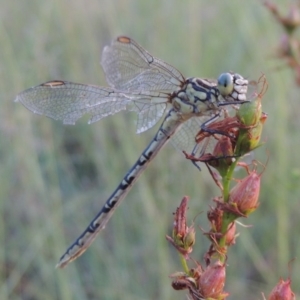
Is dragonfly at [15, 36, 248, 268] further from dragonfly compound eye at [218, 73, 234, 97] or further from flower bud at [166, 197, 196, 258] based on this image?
flower bud at [166, 197, 196, 258]

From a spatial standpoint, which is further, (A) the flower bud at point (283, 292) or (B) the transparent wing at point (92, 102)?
(B) the transparent wing at point (92, 102)

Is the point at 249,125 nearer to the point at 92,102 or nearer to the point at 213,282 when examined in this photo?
the point at 213,282

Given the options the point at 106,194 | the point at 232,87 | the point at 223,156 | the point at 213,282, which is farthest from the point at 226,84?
the point at 106,194

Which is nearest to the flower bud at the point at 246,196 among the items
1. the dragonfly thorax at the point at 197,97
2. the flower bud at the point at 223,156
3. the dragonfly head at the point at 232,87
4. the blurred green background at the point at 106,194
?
the flower bud at the point at 223,156

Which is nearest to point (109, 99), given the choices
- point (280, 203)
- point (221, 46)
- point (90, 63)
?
point (280, 203)

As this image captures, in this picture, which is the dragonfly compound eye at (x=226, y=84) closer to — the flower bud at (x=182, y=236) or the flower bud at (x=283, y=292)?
the flower bud at (x=182, y=236)

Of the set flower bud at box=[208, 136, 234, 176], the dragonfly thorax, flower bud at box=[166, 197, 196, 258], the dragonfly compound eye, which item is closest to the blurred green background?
the dragonfly thorax
